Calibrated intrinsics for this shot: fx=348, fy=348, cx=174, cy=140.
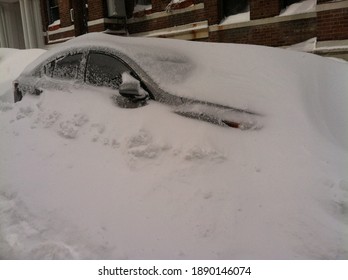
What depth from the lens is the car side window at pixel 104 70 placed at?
3924mm

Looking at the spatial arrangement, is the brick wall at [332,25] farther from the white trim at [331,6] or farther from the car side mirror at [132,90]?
the car side mirror at [132,90]

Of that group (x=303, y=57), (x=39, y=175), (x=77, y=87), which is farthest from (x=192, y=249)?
(x=303, y=57)

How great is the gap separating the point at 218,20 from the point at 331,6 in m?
3.10

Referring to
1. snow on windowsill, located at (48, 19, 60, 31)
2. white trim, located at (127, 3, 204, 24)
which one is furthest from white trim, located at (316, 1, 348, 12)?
snow on windowsill, located at (48, 19, 60, 31)

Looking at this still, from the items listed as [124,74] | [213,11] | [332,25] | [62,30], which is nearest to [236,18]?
[213,11]

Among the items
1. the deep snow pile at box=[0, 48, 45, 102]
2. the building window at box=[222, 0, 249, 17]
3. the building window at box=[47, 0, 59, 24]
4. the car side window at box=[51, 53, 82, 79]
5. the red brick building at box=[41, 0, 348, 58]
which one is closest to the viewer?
the car side window at box=[51, 53, 82, 79]

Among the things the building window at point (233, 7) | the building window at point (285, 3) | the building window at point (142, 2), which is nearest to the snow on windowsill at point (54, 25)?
the building window at point (142, 2)

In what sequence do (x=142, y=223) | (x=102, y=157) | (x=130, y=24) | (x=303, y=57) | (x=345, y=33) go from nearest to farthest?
(x=142, y=223) < (x=102, y=157) < (x=303, y=57) < (x=345, y=33) < (x=130, y=24)

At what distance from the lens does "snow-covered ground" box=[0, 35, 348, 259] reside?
247cm

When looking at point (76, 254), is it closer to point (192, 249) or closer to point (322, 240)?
point (192, 249)

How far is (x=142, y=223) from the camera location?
2.61 meters

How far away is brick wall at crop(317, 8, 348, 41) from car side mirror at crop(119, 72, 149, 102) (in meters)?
5.16

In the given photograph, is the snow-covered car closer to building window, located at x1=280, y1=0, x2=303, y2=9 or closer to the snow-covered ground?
the snow-covered ground

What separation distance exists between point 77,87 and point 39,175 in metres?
1.35
